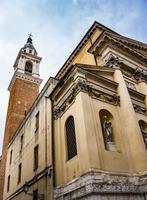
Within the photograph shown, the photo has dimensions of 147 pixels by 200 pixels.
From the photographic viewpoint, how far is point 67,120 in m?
11.4

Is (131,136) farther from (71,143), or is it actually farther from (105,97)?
(71,143)

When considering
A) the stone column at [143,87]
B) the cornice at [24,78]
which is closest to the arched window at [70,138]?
the stone column at [143,87]

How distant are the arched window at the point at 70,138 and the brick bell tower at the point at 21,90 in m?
12.3

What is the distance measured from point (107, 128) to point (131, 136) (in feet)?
3.88

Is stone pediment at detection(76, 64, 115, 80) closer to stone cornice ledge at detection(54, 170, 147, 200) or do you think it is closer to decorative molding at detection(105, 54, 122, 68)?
decorative molding at detection(105, 54, 122, 68)

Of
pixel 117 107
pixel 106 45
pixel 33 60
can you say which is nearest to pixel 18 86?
pixel 33 60

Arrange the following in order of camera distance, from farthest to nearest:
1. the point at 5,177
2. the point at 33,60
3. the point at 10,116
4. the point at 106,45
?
the point at 33,60, the point at 10,116, the point at 5,177, the point at 106,45

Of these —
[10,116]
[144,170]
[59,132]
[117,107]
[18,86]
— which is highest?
[18,86]

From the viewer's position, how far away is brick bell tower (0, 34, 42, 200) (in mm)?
23484

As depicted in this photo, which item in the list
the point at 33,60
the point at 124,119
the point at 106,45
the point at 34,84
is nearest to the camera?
the point at 124,119

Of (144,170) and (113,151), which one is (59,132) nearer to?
(113,151)

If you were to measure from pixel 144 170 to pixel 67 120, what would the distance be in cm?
441

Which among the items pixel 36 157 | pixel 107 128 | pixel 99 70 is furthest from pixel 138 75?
pixel 36 157

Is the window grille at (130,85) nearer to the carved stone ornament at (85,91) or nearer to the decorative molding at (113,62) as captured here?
the decorative molding at (113,62)
